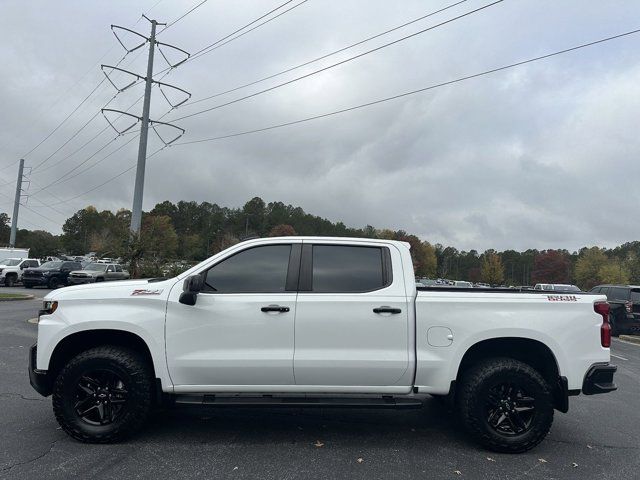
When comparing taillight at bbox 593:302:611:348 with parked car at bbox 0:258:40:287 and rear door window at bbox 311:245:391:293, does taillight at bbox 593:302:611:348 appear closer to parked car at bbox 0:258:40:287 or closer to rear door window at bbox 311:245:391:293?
rear door window at bbox 311:245:391:293

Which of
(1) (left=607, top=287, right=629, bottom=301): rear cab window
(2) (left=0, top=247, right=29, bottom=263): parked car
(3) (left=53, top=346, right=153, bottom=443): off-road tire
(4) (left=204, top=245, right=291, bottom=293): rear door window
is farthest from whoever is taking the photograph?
(2) (left=0, top=247, right=29, bottom=263): parked car

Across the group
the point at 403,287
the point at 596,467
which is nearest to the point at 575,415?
the point at 596,467

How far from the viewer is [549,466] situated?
4391 millimetres

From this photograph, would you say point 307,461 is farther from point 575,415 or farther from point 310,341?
point 575,415

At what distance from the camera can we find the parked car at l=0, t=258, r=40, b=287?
95.2 feet

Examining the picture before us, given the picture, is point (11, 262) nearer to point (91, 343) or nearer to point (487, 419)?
point (91, 343)

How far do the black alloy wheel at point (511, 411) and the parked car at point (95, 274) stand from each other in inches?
922

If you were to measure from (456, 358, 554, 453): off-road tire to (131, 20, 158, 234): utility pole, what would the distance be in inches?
675

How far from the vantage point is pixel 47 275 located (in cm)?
2795

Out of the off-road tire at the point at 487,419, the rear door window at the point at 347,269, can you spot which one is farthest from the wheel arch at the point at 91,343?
the off-road tire at the point at 487,419

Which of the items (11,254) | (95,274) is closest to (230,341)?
(95,274)

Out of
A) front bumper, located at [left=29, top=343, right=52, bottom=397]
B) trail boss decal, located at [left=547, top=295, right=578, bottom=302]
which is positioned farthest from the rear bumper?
front bumper, located at [left=29, top=343, right=52, bottom=397]

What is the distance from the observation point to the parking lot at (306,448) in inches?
162

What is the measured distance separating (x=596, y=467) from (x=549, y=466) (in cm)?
41
